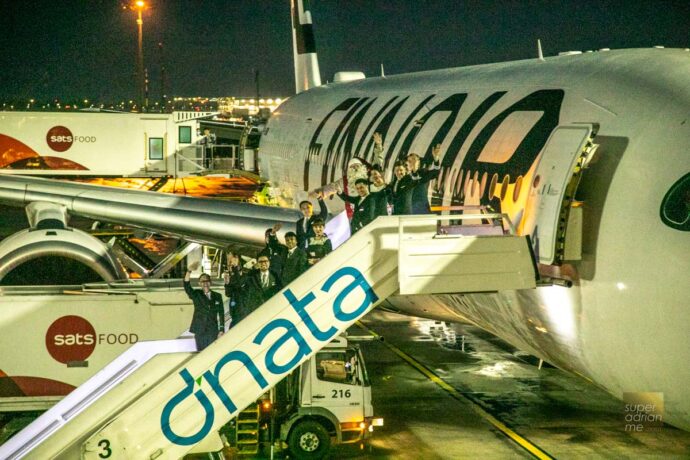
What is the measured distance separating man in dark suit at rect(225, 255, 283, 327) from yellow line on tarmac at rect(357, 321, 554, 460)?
348 cm

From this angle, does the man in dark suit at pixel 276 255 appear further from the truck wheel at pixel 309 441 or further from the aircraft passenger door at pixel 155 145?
the aircraft passenger door at pixel 155 145

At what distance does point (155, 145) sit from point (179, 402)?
19.8 m

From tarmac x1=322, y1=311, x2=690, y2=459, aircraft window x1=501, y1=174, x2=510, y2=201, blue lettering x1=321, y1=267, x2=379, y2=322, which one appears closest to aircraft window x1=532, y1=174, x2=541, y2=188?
aircraft window x1=501, y1=174, x2=510, y2=201

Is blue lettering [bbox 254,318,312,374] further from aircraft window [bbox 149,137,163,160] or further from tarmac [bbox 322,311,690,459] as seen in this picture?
aircraft window [bbox 149,137,163,160]

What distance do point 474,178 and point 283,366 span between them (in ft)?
9.92

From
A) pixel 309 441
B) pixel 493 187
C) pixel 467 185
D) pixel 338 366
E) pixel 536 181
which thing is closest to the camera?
pixel 536 181

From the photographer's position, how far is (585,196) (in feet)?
25.1

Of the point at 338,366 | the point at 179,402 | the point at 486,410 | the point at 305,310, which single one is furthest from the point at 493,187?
the point at 486,410

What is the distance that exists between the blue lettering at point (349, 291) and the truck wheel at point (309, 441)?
4.27 meters

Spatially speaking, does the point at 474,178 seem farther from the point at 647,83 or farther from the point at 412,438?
the point at 412,438

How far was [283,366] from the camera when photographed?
849 centimetres

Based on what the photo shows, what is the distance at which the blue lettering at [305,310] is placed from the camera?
27.7 feet

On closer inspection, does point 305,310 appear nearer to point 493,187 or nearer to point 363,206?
point 363,206

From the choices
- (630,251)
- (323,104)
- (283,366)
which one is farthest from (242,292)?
(323,104)
